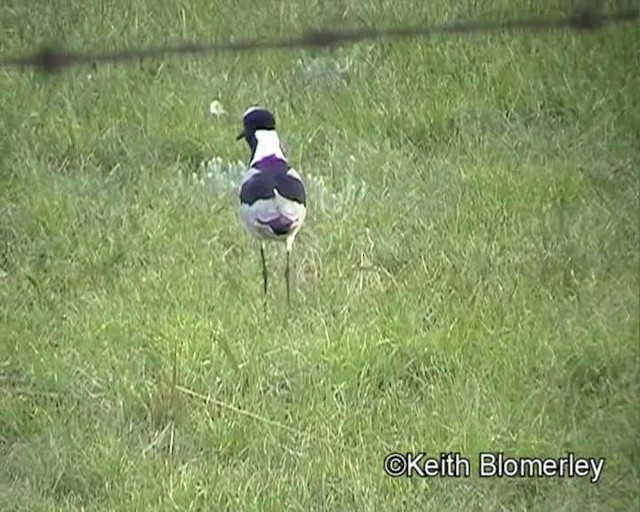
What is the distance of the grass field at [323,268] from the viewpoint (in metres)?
2.78

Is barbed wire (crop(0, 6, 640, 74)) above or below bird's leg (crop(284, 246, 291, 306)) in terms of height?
above

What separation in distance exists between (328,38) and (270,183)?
250 millimetres

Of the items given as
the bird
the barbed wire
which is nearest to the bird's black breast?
the bird

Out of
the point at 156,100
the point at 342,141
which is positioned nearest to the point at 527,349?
the point at 342,141

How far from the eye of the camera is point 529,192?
2809 mm

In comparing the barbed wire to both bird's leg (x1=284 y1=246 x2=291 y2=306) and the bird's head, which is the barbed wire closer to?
the bird's head

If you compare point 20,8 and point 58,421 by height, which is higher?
point 20,8

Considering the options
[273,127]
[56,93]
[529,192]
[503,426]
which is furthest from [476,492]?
[56,93]

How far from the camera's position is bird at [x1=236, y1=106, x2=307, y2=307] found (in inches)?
110

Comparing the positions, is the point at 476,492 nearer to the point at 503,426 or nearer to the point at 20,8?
the point at 503,426

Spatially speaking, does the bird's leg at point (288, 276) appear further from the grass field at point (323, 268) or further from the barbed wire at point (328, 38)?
the barbed wire at point (328, 38)

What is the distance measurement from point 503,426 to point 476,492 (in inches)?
4.5

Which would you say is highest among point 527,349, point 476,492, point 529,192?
point 529,192

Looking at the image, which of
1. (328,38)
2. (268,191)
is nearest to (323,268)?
(268,191)
